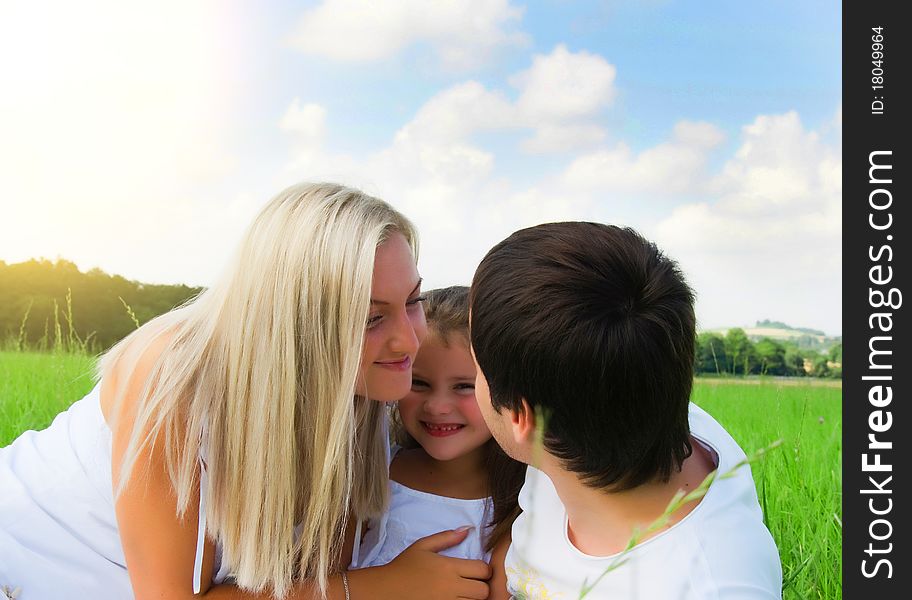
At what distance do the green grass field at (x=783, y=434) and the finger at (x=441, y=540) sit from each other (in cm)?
90

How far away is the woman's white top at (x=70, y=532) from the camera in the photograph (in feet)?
7.25

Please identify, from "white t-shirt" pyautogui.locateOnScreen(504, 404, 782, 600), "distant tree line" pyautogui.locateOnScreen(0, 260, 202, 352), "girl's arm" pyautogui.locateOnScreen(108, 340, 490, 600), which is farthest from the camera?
"distant tree line" pyautogui.locateOnScreen(0, 260, 202, 352)

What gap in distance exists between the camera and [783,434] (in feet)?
14.3

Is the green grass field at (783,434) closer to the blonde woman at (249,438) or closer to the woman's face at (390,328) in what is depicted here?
the blonde woman at (249,438)

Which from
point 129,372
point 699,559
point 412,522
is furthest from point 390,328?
point 699,559

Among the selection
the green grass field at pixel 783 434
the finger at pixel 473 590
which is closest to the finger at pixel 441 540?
the finger at pixel 473 590

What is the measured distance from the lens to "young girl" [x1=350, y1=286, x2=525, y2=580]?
2.47 meters

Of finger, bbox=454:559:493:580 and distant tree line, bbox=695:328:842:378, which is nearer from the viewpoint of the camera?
finger, bbox=454:559:493:580

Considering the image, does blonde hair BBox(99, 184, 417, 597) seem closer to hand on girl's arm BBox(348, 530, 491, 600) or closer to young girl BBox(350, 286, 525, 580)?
hand on girl's arm BBox(348, 530, 491, 600)

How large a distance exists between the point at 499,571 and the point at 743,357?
2815 mm

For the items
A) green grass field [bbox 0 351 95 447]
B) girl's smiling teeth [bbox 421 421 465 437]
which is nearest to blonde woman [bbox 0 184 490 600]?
girl's smiling teeth [bbox 421 421 465 437]

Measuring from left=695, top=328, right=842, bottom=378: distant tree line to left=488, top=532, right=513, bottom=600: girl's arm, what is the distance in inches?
86.0

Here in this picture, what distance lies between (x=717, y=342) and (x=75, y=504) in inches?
154
